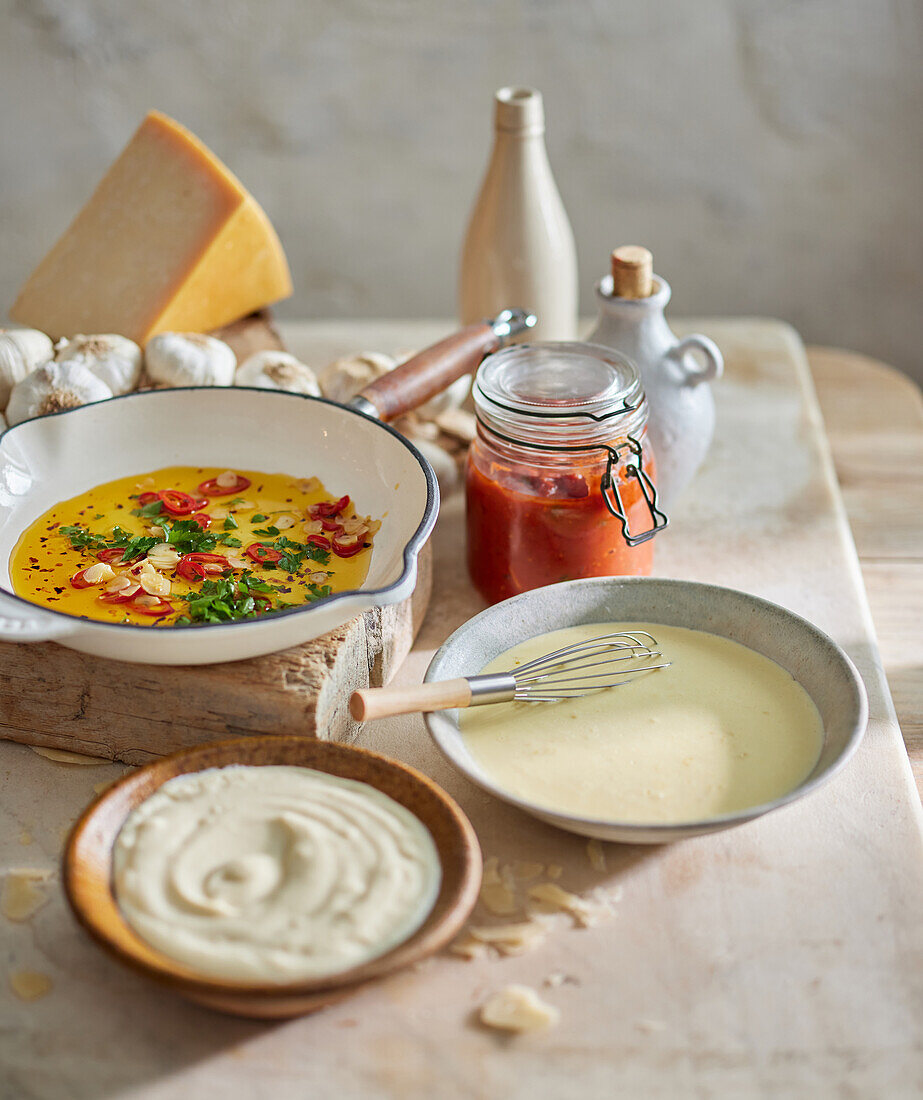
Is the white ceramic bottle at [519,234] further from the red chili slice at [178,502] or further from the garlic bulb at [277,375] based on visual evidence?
the red chili slice at [178,502]

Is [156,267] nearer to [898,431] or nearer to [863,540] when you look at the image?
[863,540]

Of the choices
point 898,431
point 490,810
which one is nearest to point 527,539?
point 490,810

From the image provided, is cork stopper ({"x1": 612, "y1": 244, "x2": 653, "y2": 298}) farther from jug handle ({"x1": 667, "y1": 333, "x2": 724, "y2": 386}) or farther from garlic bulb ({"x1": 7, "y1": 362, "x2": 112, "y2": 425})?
garlic bulb ({"x1": 7, "y1": 362, "x2": 112, "y2": 425})

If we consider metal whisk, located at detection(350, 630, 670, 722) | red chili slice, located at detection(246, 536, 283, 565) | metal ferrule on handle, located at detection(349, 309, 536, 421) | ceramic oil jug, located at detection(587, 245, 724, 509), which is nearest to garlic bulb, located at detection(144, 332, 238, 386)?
metal ferrule on handle, located at detection(349, 309, 536, 421)

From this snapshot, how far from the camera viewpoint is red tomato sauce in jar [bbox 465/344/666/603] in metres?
1.11

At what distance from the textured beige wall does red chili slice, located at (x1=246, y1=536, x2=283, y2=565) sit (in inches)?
64.0

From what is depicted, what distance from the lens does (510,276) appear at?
155 cm

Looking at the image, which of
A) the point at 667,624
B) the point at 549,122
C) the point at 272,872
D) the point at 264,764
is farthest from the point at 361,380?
the point at 549,122

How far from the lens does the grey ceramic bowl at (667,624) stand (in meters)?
0.85

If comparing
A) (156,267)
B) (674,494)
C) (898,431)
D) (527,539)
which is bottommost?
(898,431)

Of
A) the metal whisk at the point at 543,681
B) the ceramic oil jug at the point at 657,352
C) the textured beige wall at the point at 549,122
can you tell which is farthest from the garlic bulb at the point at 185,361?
the textured beige wall at the point at 549,122

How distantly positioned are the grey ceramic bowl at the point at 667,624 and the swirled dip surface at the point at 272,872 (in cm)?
10

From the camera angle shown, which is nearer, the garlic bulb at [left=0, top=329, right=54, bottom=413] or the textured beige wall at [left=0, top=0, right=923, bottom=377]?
the garlic bulb at [left=0, top=329, right=54, bottom=413]

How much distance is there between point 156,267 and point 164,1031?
3.40ft
